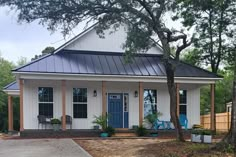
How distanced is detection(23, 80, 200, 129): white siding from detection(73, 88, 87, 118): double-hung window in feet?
0.66

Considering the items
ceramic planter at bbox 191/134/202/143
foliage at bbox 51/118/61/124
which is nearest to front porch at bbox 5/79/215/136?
foliage at bbox 51/118/61/124

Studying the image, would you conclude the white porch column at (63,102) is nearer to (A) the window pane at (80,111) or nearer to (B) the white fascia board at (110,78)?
(B) the white fascia board at (110,78)

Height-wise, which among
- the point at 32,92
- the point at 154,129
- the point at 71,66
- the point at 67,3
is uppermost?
the point at 67,3

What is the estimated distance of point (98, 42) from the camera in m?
24.1

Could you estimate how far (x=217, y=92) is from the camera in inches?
1470

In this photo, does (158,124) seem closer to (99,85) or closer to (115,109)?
(115,109)

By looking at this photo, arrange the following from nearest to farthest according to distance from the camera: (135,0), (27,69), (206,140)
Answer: (206,140), (135,0), (27,69)

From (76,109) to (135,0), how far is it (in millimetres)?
8960

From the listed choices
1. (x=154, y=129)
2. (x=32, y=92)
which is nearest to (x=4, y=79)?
(x=32, y=92)

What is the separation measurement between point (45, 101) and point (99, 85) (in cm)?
317

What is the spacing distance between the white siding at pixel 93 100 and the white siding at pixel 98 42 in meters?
2.38

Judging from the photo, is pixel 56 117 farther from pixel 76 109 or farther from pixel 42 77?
pixel 42 77

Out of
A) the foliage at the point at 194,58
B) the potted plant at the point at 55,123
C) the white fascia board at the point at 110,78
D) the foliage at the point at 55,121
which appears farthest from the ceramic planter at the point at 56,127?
the foliage at the point at 194,58

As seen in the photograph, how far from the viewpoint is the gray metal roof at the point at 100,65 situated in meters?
21.2
